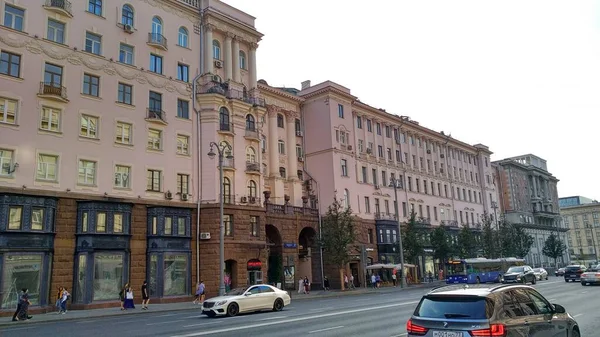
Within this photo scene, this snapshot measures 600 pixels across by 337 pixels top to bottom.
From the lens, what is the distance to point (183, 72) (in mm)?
38531

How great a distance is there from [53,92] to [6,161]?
203 inches

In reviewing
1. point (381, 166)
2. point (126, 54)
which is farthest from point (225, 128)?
point (381, 166)

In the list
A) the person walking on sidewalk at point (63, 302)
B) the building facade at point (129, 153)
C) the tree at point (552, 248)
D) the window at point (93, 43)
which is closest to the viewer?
the person walking on sidewalk at point (63, 302)

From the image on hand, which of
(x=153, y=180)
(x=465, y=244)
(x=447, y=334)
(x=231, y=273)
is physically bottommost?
(x=447, y=334)

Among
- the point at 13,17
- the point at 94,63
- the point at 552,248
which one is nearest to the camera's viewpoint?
the point at 13,17

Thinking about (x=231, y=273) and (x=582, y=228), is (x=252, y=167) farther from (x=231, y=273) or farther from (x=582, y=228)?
(x=582, y=228)

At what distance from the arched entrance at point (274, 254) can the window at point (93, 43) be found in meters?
20.4

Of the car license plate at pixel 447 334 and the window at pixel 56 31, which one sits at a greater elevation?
the window at pixel 56 31

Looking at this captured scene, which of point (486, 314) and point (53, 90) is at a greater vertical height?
point (53, 90)

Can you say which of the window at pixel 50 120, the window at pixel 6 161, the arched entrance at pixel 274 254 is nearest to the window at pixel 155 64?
the window at pixel 50 120

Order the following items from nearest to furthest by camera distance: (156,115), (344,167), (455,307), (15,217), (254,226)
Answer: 1. (455,307)
2. (15,217)
3. (156,115)
4. (254,226)
5. (344,167)

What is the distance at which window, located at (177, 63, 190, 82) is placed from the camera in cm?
3819

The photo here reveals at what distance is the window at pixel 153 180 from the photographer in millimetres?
34500

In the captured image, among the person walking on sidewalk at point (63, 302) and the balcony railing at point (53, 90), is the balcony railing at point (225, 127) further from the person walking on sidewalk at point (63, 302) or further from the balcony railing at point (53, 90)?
the person walking on sidewalk at point (63, 302)
